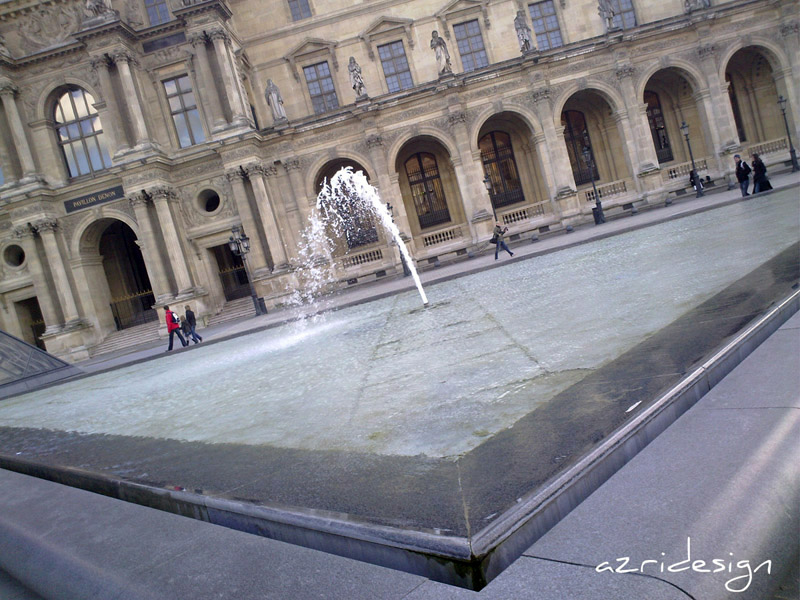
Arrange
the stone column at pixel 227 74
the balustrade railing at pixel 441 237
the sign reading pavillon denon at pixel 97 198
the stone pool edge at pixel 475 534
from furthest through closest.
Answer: the balustrade railing at pixel 441 237
the sign reading pavillon denon at pixel 97 198
the stone column at pixel 227 74
the stone pool edge at pixel 475 534

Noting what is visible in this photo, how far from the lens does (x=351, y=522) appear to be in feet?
6.57

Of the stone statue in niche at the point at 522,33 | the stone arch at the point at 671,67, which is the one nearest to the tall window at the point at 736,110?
the stone arch at the point at 671,67

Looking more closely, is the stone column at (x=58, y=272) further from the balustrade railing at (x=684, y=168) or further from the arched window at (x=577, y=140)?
the balustrade railing at (x=684, y=168)

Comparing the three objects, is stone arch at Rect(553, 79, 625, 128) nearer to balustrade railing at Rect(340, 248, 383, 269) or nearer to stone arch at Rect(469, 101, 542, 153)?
stone arch at Rect(469, 101, 542, 153)

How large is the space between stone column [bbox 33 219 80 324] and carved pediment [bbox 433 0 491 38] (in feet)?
78.7

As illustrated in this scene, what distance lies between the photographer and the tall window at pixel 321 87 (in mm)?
30281

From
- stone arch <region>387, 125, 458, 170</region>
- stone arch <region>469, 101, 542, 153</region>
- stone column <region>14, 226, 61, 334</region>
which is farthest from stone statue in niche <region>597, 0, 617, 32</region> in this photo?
stone column <region>14, 226, 61, 334</region>

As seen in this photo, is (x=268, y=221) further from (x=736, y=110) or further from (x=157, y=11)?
(x=736, y=110)

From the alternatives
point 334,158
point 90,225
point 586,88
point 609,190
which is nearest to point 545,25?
point 586,88

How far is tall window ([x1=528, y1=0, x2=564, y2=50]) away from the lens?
30.0m

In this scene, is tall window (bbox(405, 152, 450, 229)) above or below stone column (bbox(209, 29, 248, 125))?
below

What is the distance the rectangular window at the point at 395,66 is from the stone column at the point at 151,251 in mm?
15103

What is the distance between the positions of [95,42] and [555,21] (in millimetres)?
24876

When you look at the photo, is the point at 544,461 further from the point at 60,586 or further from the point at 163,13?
the point at 163,13
